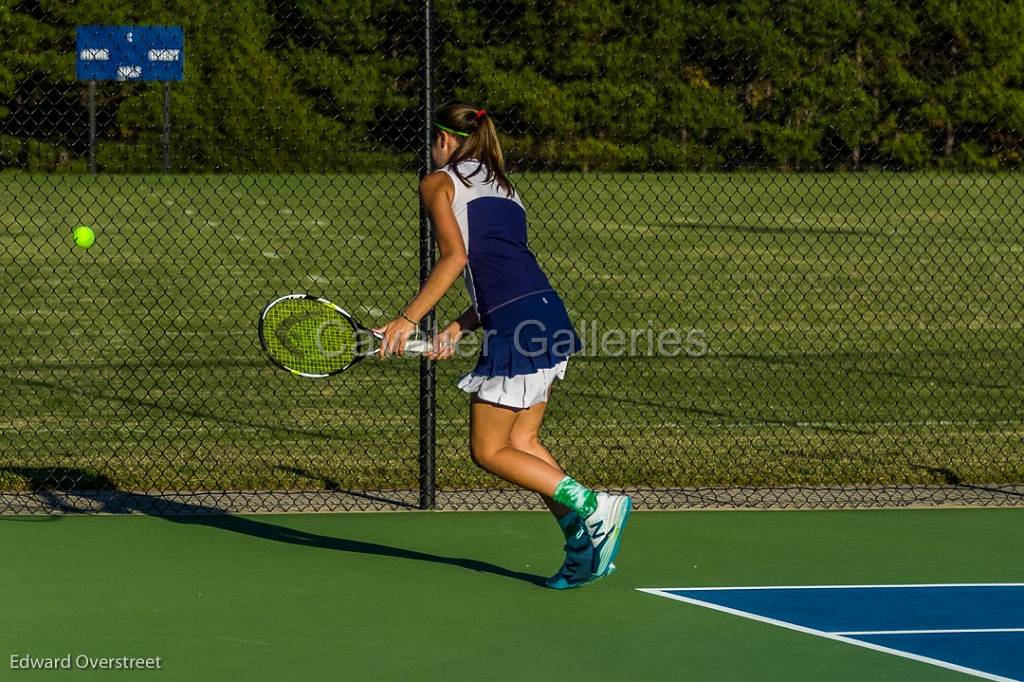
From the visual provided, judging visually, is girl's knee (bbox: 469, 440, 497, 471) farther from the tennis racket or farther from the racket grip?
the tennis racket

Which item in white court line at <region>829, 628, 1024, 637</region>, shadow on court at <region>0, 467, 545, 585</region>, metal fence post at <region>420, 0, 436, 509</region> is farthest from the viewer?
metal fence post at <region>420, 0, 436, 509</region>

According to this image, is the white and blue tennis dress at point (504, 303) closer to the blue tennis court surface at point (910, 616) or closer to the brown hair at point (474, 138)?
the brown hair at point (474, 138)

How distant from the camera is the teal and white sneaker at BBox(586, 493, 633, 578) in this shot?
6.79m

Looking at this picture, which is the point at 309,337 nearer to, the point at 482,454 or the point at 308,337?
the point at 308,337

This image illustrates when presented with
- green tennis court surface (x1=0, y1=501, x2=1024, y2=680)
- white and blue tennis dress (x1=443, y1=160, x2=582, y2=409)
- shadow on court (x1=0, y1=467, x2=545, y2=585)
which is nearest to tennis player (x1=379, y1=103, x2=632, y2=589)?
white and blue tennis dress (x1=443, y1=160, x2=582, y2=409)

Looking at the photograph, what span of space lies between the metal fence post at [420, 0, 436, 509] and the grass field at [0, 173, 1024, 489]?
0.73m

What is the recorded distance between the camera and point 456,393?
43.3 feet

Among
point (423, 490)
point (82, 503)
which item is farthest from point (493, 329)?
point (82, 503)

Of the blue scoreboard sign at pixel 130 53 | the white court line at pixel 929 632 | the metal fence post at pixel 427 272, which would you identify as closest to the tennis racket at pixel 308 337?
the metal fence post at pixel 427 272

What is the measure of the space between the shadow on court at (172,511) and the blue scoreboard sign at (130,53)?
1581 cm

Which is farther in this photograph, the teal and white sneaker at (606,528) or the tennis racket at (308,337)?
the tennis racket at (308,337)

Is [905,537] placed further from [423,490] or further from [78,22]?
[78,22]

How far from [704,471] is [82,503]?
11.0ft

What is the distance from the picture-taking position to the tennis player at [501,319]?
6.64 m
